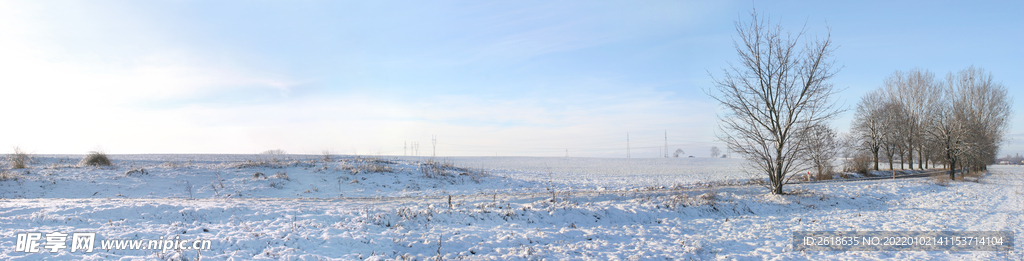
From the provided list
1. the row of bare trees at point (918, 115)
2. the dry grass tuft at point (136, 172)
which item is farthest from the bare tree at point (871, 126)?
the dry grass tuft at point (136, 172)

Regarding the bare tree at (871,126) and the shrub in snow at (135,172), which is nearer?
the shrub in snow at (135,172)

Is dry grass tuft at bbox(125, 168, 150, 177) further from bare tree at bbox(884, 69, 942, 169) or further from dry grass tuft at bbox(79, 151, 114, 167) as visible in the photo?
bare tree at bbox(884, 69, 942, 169)

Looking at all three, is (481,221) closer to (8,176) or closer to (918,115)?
(8,176)

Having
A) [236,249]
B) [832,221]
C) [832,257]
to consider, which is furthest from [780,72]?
[236,249]

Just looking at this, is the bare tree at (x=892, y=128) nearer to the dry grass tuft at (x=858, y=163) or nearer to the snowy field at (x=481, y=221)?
the dry grass tuft at (x=858, y=163)

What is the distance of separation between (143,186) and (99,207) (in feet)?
34.0

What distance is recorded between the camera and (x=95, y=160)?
23.7 m

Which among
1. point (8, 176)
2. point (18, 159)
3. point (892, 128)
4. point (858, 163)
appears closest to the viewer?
point (8, 176)

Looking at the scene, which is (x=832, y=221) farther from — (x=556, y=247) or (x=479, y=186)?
(x=479, y=186)

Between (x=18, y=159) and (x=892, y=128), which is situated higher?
(x=892, y=128)

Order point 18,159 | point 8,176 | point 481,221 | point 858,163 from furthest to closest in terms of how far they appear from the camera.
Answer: point 858,163, point 18,159, point 8,176, point 481,221

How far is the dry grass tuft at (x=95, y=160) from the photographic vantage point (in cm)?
2342

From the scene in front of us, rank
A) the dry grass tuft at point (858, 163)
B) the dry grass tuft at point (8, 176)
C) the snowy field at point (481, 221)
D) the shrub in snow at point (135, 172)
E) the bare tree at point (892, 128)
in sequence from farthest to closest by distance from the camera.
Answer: the bare tree at point (892, 128), the dry grass tuft at point (858, 163), the shrub in snow at point (135, 172), the dry grass tuft at point (8, 176), the snowy field at point (481, 221)

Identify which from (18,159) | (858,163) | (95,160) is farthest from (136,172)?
(858,163)
